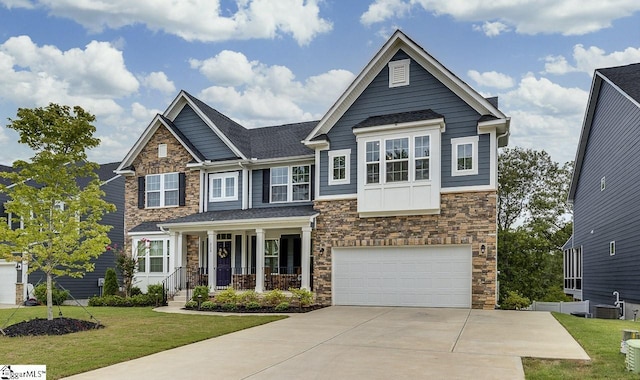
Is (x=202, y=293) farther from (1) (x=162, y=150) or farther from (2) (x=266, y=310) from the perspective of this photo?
(1) (x=162, y=150)

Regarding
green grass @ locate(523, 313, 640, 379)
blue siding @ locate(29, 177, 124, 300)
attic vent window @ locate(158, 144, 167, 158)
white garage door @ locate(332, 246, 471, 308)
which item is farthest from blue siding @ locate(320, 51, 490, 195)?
blue siding @ locate(29, 177, 124, 300)

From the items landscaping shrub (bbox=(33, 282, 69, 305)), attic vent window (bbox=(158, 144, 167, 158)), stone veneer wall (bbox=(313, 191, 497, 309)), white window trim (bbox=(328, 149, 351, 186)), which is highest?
attic vent window (bbox=(158, 144, 167, 158))

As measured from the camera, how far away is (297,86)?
89.2 feet

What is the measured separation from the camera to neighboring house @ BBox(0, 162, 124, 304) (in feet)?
79.4

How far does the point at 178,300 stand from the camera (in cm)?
1883

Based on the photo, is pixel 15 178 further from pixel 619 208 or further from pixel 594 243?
pixel 594 243

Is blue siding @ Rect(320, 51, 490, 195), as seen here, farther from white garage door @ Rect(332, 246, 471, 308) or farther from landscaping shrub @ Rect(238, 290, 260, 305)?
landscaping shrub @ Rect(238, 290, 260, 305)

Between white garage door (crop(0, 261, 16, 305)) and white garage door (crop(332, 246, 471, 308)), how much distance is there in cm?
1680

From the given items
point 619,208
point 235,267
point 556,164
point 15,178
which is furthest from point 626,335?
point 556,164

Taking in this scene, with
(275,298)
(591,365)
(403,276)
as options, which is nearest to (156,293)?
(275,298)

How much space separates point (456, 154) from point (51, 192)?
1149 cm

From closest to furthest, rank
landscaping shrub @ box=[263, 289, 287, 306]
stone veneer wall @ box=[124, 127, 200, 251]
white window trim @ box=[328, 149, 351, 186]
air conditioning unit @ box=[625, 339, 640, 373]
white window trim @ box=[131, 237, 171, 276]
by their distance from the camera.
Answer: air conditioning unit @ box=[625, 339, 640, 373] → landscaping shrub @ box=[263, 289, 287, 306] → white window trim @ box=[328, 149, 351, 186] → white window trim @ box=[131, 237, 171, 276] → stone veneer wall @ box=[124, 127, 200, 251]

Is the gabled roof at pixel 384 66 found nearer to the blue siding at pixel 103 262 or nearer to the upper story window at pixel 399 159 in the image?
the upper story window at pixel 399 159

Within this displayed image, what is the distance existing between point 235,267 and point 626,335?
1455 cm
